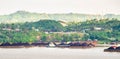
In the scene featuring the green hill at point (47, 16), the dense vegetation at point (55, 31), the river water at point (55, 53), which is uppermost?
the green hill at point (47, 16)

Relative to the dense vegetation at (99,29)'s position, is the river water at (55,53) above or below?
below

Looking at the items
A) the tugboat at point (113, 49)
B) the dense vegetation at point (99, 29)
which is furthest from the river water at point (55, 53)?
the dense vegetation at point (99, 29)

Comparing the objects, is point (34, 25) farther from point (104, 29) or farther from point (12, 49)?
point (104, 29)

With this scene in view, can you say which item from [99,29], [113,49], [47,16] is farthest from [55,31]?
[113,49]

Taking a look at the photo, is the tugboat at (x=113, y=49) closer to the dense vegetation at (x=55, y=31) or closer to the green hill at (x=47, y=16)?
the dense vegetation at (x=55, y=31)

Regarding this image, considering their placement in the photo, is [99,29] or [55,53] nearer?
[55,53]

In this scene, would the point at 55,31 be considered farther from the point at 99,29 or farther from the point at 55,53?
the point at 99,29

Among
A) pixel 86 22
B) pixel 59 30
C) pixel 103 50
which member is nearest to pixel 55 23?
pixel 59 30
